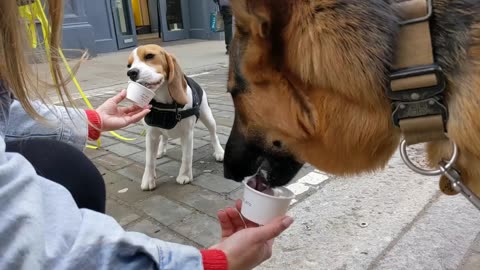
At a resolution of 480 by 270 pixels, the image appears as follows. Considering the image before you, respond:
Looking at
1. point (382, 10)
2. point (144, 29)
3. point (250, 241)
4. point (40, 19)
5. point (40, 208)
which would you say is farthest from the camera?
point (144, 29)

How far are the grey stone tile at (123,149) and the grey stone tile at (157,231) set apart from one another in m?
1.42

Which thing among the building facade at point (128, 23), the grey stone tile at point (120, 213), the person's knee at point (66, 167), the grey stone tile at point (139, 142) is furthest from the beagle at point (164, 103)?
the building facade at point (128, 23)

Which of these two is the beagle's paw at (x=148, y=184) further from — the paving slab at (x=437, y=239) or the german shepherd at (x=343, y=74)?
the german shepherd at (x=343, y=74)

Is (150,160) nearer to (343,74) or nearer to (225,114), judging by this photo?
(225,114)

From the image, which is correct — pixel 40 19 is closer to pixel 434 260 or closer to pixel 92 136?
pixel 92 136

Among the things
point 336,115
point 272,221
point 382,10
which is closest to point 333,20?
point 382,10

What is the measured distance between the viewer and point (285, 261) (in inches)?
83.7

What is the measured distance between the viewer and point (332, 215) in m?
2.53

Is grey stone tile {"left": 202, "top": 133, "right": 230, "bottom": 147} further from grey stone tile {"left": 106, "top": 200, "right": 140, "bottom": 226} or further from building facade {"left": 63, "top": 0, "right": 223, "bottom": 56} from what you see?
building facade {"left": 63, "top": 0, "right": 223, "bottom": 56}

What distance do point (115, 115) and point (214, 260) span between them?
137 cm

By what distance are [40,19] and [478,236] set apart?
2329 millimetres

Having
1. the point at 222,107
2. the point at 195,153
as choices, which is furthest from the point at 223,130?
the point at 222,107

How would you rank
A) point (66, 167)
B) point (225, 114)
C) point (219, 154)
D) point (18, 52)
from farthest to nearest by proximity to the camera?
point (225, 114), point (219, 154), point (66, 167), point (18, 52)

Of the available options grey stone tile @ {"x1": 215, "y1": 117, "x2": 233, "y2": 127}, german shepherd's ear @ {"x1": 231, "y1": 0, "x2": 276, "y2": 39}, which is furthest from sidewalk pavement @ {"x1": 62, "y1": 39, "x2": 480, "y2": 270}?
german shepherd's ear @ {"x1": 231, "y1": 0, "x2": 276, "y2": 39}
